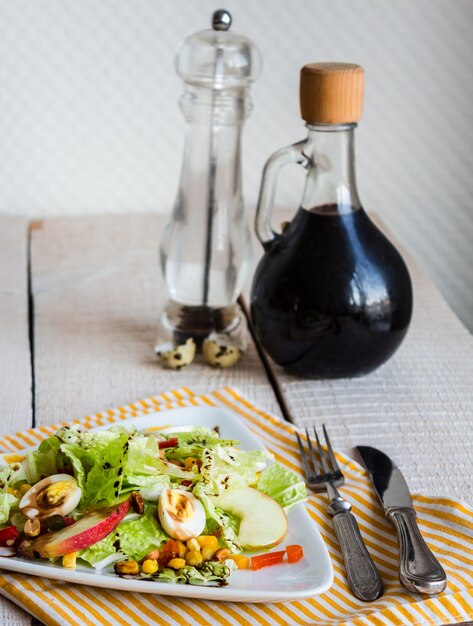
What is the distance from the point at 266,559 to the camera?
0.68 metres

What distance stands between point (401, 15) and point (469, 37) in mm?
131

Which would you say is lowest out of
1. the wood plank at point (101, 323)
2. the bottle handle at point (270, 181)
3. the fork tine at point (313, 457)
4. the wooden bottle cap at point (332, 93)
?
the wood plank at point (101, 323)

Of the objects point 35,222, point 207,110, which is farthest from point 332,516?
point 35,222

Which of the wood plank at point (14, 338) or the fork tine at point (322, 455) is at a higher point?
the fork tine at point (322, 455)

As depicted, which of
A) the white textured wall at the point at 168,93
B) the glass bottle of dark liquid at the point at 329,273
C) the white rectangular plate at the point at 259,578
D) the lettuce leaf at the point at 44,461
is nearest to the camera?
the white rectangular plate at the point at 259,578

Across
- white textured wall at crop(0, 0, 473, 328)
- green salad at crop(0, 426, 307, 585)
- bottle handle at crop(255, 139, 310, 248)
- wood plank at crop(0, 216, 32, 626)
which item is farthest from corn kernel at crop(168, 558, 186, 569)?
white textured wall at crop(0, 0, 473, 328)

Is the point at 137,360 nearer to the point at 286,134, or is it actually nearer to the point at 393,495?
the point at 393,495

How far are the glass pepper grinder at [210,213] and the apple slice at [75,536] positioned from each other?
1.32 ft

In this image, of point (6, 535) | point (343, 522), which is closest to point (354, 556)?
point (343, 522)

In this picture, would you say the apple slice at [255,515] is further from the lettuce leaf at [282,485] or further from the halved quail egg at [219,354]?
the halved quail egg at [219,354]

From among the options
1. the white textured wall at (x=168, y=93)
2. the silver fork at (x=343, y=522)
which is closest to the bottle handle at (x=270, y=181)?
the silver fork at (x=343, y=522)

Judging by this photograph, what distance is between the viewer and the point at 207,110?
1037 mm

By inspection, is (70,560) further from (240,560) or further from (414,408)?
(414,408)

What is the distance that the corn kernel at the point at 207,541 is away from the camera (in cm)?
67
